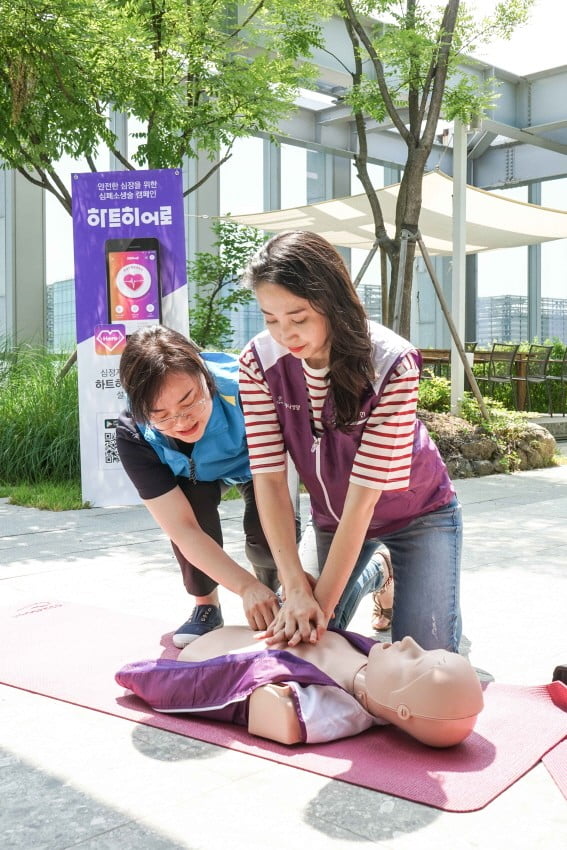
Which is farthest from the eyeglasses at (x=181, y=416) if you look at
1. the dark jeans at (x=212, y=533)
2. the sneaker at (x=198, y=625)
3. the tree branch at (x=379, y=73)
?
the tree branch at (x=379, y=73)

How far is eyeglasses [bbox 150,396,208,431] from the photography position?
2.15 m

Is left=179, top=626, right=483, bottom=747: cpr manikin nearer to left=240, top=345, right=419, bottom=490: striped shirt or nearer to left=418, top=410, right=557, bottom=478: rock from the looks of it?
left=240, top=345, right=419, bottom=490: striped shirt

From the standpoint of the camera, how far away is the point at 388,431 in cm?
190

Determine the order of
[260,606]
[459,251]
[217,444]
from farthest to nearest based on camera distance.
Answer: [459,251] < [217,444] < [260,606]

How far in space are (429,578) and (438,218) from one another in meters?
7.61

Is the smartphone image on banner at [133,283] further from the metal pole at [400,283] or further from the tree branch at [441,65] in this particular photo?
the tree branch at [441,65]

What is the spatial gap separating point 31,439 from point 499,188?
10.1 meters

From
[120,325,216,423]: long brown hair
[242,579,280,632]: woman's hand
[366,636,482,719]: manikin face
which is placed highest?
[120,325,216,423]: long brown hair

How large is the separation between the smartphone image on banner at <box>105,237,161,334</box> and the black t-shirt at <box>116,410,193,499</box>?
8.62ft

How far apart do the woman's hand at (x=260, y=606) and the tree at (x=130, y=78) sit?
3909mm

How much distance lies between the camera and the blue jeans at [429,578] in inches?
85.3

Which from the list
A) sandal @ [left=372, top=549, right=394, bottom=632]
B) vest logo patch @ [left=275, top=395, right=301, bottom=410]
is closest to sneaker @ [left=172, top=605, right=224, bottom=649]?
sandal @ [left=372, top=549, right=394, bottom=632]

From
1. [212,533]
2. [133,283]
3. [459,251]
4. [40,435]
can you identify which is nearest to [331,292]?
[212,533]

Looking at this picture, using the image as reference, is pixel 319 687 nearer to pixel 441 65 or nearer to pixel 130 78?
pixel 130 78
